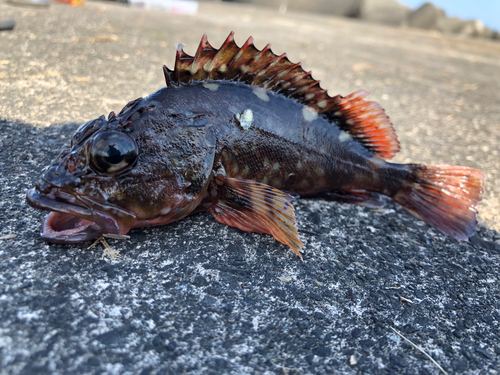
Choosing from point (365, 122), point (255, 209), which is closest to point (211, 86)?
point (255, 209)

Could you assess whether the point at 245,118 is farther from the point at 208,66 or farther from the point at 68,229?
the point at 68,229

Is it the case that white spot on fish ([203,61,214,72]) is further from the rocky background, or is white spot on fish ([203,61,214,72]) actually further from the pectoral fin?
A: the rocky background

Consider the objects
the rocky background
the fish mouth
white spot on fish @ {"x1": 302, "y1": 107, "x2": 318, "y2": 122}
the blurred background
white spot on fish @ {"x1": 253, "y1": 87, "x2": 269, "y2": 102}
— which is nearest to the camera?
Result: the fish mouth

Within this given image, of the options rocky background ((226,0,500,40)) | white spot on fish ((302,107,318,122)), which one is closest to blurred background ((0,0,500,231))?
→ white spot on fish ((302,107,318,122))

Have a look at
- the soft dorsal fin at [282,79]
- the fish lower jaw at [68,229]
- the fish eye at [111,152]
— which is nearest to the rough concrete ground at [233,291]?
the fish lower jaw at [68,229]

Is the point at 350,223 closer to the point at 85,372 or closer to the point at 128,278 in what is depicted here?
the point at 128,278

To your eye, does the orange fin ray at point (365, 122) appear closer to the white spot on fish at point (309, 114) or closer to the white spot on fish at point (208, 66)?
the white spot on fish at point (309, 114)
